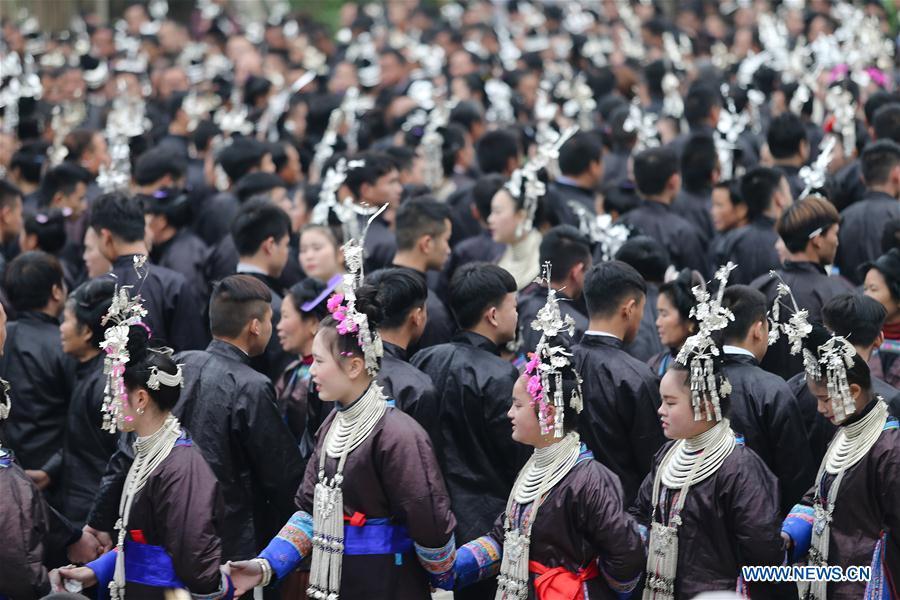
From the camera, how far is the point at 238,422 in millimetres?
5668

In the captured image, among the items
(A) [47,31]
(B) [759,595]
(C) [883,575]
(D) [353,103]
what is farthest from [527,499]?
(A) [47,31]

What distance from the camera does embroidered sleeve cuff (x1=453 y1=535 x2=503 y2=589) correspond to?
16.8 feet

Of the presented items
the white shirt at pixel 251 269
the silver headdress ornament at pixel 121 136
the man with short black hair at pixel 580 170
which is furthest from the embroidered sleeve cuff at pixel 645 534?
the silver headdress ornament at pixel 121 136

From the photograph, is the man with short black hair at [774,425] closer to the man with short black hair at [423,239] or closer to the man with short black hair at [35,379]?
the man with short black hair at [423,239]

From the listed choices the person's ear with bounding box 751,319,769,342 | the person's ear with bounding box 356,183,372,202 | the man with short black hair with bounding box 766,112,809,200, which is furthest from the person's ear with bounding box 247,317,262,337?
the man with short black hair with bounding box 766,112,809,200

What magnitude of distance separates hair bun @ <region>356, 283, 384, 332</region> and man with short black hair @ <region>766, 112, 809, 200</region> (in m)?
5.10

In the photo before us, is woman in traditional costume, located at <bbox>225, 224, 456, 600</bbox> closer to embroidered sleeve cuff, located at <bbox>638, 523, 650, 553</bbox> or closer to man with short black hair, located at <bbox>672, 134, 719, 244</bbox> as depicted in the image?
embroidered sleeve cuff, located at <bbox>638, 523, 650, 553</bbox>

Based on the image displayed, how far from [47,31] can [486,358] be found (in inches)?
695

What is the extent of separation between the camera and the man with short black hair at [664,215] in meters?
8.62

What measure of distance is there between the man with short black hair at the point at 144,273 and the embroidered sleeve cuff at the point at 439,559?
9.09 ft

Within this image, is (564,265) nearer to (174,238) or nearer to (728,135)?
(174,238)

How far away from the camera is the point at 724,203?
8.38 metres

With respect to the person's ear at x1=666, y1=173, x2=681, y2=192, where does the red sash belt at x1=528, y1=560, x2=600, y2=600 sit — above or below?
below

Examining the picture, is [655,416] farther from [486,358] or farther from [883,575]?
[883,575]
